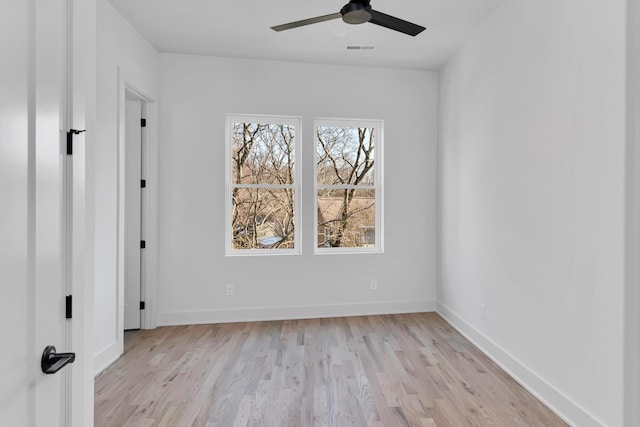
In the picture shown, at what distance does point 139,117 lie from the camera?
3.50 m

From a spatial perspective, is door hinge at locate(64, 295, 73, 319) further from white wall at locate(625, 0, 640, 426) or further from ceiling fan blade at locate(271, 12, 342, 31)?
ceiling fan blade at locate(271, 12, 342, 31)

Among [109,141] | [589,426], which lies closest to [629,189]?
[589,426]

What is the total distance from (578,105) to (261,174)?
9.68ft

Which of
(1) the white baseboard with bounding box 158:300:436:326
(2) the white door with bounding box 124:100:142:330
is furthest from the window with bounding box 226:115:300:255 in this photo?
(2) the white door with bounding box 124:100:142:330

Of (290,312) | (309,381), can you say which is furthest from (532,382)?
(290,312)

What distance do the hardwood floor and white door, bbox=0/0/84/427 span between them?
137 centimetres

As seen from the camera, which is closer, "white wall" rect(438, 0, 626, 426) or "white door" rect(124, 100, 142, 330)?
"white wall" rect(438, 0, 626, 426)

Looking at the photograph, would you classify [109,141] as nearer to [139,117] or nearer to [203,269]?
[139,117]

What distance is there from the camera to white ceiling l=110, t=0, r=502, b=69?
9.12 feet

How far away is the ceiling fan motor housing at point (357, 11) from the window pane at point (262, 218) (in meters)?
2.19

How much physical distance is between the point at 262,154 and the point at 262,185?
0.37 meters

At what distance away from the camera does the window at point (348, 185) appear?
13.3 feet

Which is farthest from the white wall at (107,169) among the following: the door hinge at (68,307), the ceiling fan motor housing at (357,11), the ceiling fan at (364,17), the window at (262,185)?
the ceiling fan motor housing at (357,11)

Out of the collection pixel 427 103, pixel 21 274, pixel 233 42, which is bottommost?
pixel 21 274
